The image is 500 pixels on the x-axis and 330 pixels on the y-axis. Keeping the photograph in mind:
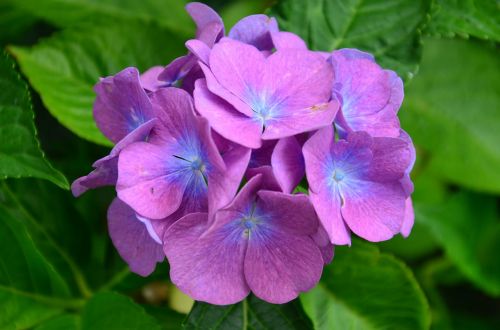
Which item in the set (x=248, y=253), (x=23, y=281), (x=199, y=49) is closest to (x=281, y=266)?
(x=248, y=253)

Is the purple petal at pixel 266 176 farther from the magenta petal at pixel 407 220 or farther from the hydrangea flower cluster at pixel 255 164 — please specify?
the magenta petal at pixel 407 220

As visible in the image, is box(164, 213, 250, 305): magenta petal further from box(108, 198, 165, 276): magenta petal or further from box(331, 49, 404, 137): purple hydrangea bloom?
box(331, 49, 404, 137): purple hydrangea bloom

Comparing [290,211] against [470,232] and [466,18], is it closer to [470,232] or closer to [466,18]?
[466,18]

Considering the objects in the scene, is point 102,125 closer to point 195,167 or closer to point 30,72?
point 195,167

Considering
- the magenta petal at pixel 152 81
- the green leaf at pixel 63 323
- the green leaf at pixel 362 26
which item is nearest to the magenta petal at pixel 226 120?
the magenta petal at pixel 152 81

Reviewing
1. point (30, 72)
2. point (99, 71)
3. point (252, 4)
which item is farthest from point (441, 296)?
point (30, 72)

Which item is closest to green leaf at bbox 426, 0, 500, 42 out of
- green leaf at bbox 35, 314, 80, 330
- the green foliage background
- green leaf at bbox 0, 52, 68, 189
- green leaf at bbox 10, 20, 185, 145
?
the green foliage background
